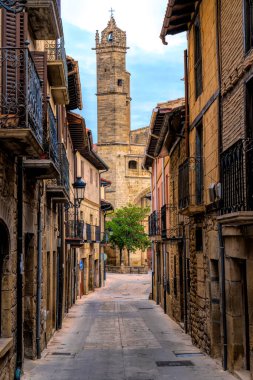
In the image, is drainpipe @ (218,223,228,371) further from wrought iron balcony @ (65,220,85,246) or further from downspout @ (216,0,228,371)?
wrought iron balcony @ (65,220,85,246)

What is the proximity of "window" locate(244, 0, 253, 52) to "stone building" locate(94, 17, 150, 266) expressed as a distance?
62278 mm

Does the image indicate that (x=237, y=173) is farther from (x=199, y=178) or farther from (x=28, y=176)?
(x=199, y=178)

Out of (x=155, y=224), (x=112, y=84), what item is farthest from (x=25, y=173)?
(x=112, y=84)

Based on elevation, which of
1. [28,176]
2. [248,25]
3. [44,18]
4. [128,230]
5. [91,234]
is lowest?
[91,234]

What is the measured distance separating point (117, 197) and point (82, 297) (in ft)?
134

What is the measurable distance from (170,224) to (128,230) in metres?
41.8

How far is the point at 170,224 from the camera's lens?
67.8ft

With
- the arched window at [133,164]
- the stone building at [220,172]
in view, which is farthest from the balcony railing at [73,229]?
the arched window at [133,164]

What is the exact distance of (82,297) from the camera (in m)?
31.7

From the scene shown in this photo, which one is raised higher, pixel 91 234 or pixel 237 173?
pixel 237 173

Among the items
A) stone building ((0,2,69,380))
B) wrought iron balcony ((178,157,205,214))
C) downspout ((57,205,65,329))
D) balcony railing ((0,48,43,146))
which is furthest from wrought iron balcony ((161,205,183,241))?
balcony railing ((0,48,43,146))

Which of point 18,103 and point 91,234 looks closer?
point 18,103

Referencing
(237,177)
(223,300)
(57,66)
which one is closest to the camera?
(237,177)

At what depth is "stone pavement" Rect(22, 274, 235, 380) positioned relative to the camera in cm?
1120
